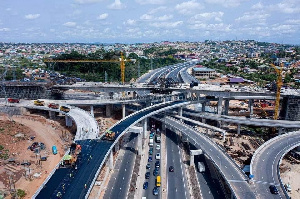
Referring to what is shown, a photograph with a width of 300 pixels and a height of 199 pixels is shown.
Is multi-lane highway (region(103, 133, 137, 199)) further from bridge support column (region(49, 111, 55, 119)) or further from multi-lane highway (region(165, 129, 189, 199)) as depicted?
bridge support column (region(49, 111, 55, 119))

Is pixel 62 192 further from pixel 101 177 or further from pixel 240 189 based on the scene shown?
pixel 240 189

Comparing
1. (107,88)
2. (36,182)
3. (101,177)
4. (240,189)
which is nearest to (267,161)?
(240,189)

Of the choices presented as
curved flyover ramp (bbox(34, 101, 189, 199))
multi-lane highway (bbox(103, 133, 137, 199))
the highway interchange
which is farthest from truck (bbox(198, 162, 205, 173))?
curved flyover ramp (bbox(34, 101, 189, 199))

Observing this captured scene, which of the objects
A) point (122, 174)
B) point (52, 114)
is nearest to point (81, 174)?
point (122, 174)

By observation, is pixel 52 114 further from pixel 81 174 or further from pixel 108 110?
pixel 81 174

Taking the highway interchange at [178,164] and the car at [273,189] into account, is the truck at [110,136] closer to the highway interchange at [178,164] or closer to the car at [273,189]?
the highway interchange at [178,164]

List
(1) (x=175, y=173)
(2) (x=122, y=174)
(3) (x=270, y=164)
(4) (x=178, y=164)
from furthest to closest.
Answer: (4) (x=178, y=164) < (1) (x=175, y=173) < (2) (x=122, y=174) < (3) (x=270, y=164)
